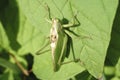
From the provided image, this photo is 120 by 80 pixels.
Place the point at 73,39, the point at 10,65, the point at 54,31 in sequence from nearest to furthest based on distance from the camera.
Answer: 1. the point at 73,39
2. the point at 54,31
3. the point at 10,65

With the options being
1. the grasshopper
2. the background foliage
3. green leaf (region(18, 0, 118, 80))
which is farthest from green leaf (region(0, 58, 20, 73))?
green leaf (region(18, 0, 118, 80))

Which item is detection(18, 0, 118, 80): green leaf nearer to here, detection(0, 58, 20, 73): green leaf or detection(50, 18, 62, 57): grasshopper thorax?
detection(50, 18, 62, 57): grasshopper thorax

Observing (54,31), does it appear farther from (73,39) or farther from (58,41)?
(73,39)

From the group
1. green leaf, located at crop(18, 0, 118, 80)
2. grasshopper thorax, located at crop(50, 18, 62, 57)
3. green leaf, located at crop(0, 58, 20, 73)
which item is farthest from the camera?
green leaf, located at crop(0, 58, 20, 73)

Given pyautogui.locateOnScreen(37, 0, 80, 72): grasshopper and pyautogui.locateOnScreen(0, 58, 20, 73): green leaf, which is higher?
pyautogui.locateOnScreen(37, 0, 80, 72): grasshopper

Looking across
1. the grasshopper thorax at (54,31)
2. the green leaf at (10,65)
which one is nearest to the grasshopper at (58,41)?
the grasshopper thorax at (54,31)

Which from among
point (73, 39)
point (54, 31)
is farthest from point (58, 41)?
point (73, 39)

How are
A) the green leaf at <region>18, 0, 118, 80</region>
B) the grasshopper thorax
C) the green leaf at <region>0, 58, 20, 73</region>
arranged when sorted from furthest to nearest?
the green leaf at <region>0, 58, 20, 73</region> → the grasshopper thorax → the green leaf at <region>18, 0, 118, 80</region>
